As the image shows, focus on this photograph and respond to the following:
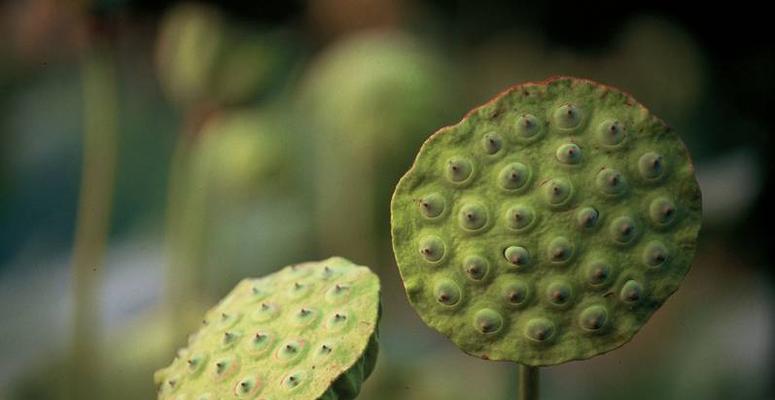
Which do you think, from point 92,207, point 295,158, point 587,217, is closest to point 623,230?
point 587,217

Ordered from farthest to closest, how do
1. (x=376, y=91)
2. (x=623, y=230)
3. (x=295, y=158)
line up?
1. (x=295, y=158)
2. (x=376, y=91)
3. (x=623, y=230)

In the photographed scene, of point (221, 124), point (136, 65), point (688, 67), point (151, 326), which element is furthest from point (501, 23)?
point (151, 326)

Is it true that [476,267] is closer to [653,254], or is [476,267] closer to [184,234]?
[653,254]

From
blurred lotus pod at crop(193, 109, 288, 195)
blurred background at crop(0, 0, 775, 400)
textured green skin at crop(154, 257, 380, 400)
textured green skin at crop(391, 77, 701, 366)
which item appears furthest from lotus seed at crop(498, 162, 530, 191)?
blurred lotus pod at crop(193, 109, 288, 195)

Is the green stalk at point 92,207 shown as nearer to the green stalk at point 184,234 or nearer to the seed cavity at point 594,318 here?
the green stalk at point 184,234

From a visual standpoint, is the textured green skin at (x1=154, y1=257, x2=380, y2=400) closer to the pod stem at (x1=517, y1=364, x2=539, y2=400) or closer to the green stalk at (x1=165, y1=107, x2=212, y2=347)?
the pod stem at (x1=517, y1=364, x2=539, y2=400)

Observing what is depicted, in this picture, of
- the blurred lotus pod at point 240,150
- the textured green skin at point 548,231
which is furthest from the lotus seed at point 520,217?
the blurred lotus pod at point 240,150
